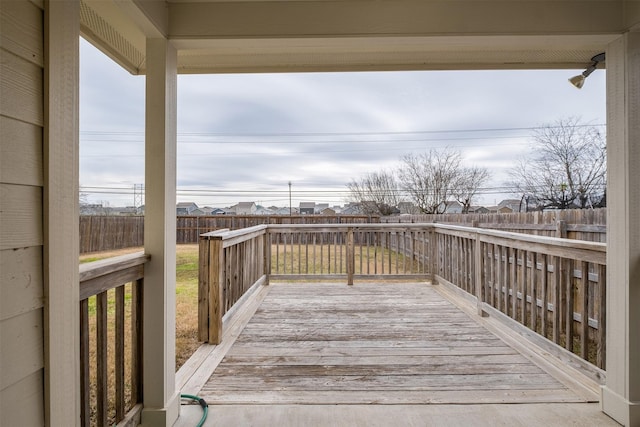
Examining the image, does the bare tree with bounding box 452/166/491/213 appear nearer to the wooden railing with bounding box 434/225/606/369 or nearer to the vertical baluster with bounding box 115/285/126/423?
the wooden railing with bounding box 434/225/606/369

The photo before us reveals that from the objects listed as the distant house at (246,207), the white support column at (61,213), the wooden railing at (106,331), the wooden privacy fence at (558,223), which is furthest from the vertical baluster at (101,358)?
the distant house at (246,207)

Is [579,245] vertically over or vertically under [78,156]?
under

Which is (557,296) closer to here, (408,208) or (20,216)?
(20,216)

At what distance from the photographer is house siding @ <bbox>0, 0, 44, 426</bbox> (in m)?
0.85

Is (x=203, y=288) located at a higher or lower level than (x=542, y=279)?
lower

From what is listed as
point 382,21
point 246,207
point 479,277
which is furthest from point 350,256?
point 246,207

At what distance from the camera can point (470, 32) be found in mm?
1796

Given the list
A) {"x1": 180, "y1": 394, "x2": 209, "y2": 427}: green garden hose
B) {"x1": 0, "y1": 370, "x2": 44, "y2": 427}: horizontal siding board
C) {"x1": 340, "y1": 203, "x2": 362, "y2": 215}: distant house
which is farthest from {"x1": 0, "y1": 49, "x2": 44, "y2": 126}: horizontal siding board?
{"x1": 340, "y1": 203, "x2": 362, "y2": 215}: distant house

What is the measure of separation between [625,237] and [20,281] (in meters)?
2.58

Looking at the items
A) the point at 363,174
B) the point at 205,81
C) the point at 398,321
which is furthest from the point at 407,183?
the point at 398,321

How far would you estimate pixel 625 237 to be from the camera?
5.72ft

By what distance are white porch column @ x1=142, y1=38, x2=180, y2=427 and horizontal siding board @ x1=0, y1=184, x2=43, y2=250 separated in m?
0.78

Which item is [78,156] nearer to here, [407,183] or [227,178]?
[407,183]

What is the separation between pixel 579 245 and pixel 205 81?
8.30m
